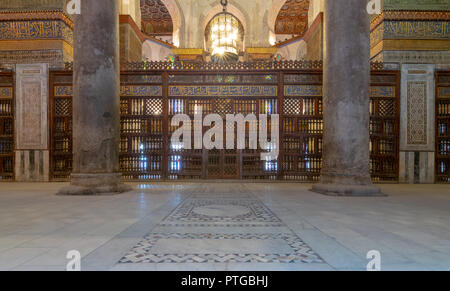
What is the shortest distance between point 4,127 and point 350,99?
9383 millimetres

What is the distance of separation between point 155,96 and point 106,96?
262 centimetres

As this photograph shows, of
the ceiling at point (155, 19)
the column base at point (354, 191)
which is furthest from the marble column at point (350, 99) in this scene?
the ceiling at point (155, 19)

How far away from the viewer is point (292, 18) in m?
23.5

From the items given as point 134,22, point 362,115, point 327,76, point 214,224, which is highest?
point 134,22

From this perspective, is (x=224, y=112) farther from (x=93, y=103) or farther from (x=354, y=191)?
(x=354, y=191)

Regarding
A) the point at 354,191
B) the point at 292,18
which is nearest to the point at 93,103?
the point at 354,191

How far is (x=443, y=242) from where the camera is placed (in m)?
2.68

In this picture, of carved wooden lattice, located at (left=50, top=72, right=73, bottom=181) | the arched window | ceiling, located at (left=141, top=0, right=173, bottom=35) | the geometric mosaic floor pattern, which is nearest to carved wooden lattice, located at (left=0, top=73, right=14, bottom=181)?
carved wooden lattice, located at (left=50, top=72, right=73, bottom=181)

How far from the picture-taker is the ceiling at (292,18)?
71.6 feet

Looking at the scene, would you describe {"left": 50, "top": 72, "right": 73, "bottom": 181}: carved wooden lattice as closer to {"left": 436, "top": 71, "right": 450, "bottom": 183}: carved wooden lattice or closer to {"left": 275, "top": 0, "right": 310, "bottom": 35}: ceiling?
{"left": 436, "top": 71, "right": 450, "bottom": 183}: carved wooden lattice

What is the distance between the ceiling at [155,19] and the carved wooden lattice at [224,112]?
14.7 meters

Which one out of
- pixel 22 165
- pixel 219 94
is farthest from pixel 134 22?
pixel 22 165

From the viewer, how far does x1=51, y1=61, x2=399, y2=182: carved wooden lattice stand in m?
8.45
